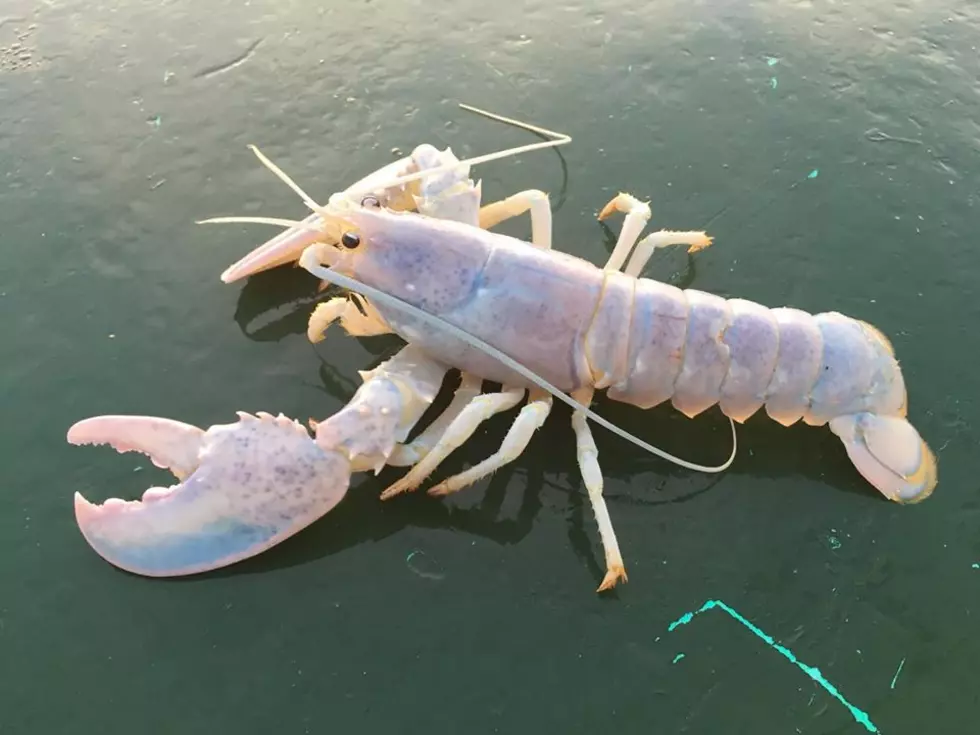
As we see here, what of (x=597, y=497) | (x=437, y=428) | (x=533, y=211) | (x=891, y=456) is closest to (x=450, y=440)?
(x=437, y=428)

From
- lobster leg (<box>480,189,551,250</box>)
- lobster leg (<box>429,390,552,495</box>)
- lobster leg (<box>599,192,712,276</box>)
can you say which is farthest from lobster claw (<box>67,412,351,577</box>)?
lobster leg (<box>599,192,712,276</box>)

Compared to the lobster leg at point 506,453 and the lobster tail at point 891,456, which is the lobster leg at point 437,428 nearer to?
the lobster leg at point 506,453

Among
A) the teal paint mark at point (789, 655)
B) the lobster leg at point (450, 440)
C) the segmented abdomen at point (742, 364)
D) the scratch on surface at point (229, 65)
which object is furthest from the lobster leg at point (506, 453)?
the scratch on surface at point (229, 65)

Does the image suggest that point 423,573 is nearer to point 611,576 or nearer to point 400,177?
point 611,576

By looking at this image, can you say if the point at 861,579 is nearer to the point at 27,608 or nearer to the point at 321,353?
the point at 321,353

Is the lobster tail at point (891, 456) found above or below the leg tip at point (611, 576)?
above

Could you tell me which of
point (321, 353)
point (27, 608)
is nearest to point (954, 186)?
point (321, 353)

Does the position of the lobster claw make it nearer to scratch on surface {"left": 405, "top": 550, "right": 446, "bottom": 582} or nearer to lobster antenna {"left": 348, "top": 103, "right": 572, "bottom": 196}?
scratch on surface {"left": 405, "top": 550, "right": 446, "bottom": 582}
